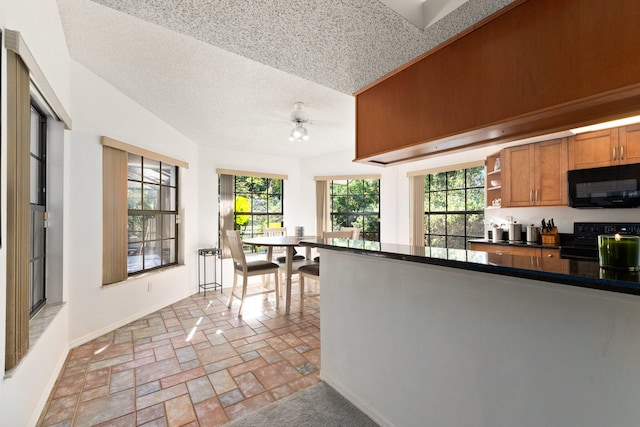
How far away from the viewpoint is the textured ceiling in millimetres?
1330

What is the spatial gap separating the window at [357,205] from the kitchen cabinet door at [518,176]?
2194 millimetres


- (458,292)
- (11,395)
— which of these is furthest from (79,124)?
(458,292)

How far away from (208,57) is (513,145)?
11.7 feet

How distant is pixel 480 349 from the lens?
3.89 ft

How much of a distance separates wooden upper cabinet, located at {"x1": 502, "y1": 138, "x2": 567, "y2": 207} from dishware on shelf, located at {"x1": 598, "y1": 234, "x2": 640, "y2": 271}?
9.69ft

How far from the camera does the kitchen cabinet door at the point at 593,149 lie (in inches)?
114

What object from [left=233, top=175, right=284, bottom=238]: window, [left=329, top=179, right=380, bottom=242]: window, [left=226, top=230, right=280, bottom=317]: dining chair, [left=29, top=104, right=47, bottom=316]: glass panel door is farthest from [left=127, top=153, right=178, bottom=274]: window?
[left=329, top=179, right=380, bottom=242]: window

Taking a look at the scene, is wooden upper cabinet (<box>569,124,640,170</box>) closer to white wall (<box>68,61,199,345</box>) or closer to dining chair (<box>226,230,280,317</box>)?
dining chair (<box>226,230,280,317</box>)

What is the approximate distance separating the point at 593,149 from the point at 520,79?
2709 millimetres

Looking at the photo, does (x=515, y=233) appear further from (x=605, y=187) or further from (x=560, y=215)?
(x=605, y=187)

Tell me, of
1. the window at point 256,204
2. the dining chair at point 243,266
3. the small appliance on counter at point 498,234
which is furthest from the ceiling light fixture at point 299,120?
the small appliance on counter at point 498,234

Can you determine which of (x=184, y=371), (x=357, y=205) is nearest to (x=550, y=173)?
(x=357, y=205)

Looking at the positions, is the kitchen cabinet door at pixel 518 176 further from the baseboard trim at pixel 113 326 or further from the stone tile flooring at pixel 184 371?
the baseboard trim at pixel 113 326

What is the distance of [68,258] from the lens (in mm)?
2523
